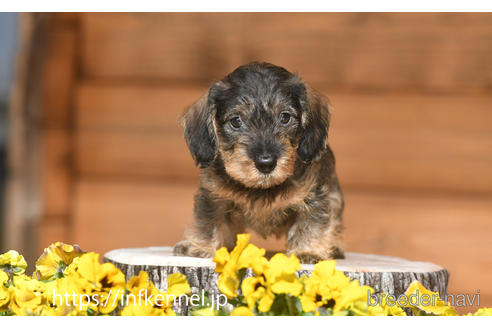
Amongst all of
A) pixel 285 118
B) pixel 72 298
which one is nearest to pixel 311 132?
pixel 285 118

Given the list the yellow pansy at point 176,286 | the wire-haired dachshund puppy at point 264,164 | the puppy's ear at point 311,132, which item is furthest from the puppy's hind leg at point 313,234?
the yellow pansy at point 176,286

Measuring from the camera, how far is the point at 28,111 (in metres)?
4.99

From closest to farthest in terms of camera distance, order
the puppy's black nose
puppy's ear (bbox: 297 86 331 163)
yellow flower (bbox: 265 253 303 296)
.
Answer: yellow flower (bbox: 265 253 303 296), the puppy's black nose, puppy's ear (bbox: 297 86 331 163)

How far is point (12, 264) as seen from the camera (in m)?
2.04

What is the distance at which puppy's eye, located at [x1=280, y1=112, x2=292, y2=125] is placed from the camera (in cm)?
252

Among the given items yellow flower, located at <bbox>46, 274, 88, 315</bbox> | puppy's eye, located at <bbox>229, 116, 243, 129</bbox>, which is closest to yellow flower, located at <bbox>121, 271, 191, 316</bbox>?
yellow flower, located at <bbox>46, 274, 88, 315</bbox>

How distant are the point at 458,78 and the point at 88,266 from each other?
10.7 feet

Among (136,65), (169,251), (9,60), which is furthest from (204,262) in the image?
(9,60)

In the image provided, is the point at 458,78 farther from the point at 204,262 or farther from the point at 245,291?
the point at 245,291

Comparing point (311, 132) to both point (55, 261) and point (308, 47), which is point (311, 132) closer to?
point (55, 261)

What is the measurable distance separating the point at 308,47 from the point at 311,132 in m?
1.96

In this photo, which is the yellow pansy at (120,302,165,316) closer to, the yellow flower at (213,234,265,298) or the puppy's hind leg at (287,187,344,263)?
the yellow flower at (213,234,265,298)

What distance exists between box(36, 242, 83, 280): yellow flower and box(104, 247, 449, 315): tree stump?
44 cm

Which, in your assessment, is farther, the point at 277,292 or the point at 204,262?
the point at 204,262
